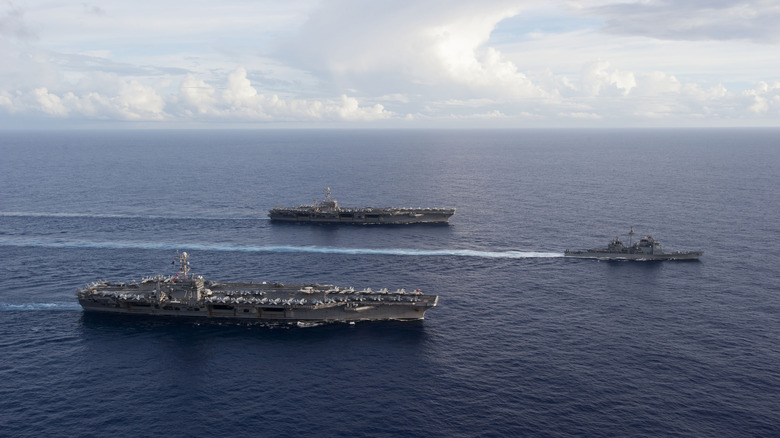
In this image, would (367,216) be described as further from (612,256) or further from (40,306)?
(40,306)

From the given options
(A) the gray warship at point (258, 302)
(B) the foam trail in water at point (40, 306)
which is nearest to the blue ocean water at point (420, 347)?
(B) the foam trail in water at point (40, 306)

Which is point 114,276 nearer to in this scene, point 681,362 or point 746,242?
point 681,362

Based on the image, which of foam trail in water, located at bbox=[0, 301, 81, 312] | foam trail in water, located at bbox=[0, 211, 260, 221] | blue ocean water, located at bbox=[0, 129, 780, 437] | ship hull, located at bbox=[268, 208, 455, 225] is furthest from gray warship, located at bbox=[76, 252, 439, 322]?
ship hull, located at bbox=[268, 208, 455, 225]

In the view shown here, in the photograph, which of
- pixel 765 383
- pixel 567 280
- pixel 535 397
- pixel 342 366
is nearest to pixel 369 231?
pixel 567 280

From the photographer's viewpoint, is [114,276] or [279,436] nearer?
[279,436]

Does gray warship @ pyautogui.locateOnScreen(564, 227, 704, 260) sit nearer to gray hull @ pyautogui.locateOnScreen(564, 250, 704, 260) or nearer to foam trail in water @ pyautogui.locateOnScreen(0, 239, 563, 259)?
gray hull @ pyautogui.locateOnScreen(564, 250, 704, 260)

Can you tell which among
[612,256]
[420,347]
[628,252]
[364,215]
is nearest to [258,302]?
[420,347]

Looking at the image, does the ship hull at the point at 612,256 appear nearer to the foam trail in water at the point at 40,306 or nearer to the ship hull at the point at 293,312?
the ship hull at the point at 293,312
